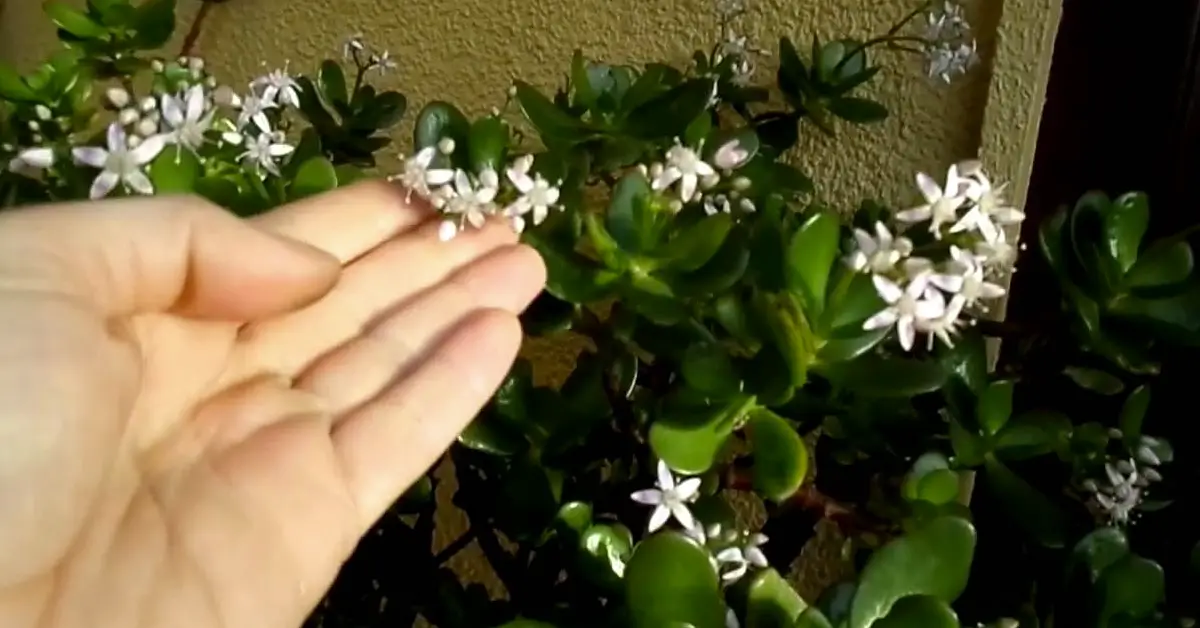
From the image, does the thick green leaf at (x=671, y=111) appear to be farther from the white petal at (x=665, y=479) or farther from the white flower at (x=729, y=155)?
the white petal at (x=665, y=479)

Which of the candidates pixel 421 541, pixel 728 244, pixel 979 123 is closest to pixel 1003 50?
pixel 979 123

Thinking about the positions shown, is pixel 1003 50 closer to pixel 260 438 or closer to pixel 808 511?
pixel 808 511

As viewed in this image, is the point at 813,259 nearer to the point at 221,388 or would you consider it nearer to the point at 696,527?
the point at 696,527

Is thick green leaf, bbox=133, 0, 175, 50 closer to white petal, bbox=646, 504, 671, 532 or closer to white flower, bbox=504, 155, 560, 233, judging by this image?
white flower, bbox=504, 155, 560, 233

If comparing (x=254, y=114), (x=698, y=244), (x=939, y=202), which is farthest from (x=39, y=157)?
(x=939, y=202)

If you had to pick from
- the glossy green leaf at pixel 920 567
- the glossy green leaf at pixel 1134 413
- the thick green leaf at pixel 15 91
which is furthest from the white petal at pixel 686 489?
the thick green leaf at pixel 15 91
